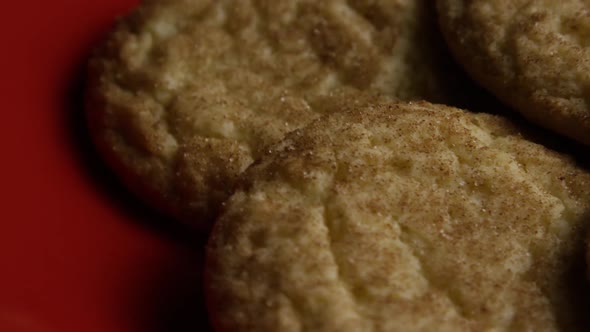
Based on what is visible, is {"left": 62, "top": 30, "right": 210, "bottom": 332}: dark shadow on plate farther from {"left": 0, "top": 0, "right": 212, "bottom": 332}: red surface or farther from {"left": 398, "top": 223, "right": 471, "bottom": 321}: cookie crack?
{"left": 398, "top": 223, "right": 471, "bottom": 321}: cookie crack

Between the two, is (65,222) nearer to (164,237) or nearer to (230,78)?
(164,237)

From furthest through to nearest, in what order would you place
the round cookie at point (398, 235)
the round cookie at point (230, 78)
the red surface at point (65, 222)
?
the round cookie at point (230, 78) → the red surface at point (65, 222) → the round cookie at point (398, 235)

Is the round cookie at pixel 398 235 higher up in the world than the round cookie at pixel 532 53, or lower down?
lower down

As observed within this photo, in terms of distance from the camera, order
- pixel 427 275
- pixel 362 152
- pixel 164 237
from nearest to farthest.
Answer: pixel 427 275
pixel 362 152
pixel 164 237

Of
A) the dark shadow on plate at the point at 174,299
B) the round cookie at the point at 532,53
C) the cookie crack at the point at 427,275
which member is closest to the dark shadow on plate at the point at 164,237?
the dark shadow on plate at the point at 174,299

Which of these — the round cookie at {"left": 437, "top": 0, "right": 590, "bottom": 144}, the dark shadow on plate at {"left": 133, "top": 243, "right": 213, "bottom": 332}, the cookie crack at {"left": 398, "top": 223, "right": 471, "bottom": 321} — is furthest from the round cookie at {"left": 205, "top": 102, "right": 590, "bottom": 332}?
the dark shadow on plate at {"left": 133, "top": 243, "right": 213, "bottom": 332}

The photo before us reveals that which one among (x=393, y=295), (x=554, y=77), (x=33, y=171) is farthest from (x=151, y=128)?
(x=554, y=77)

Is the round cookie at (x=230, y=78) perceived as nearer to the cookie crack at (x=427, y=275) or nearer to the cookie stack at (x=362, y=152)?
the cookie stack at (x=362, y=152)

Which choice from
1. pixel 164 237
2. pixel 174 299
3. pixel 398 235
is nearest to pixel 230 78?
pixel 164 237
